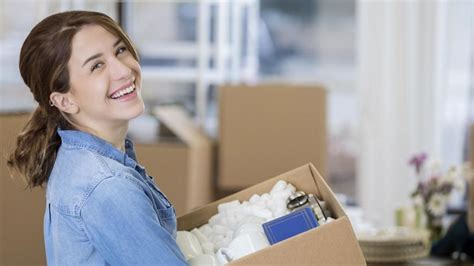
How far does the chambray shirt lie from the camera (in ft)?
4.31

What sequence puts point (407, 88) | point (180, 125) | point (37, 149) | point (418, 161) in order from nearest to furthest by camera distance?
point (37, 149)
point (418, 161)
point (180, 125)
point (407, 88)

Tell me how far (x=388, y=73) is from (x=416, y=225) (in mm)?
1290

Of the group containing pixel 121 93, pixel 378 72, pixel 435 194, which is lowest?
pixel 435 194

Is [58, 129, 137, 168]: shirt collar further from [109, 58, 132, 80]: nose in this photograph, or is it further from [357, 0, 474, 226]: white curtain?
[357, 0, 474, 226]: white curtain

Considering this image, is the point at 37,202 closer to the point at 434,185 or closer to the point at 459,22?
the point at 434,185

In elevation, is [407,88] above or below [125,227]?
below

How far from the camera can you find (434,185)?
10.2ft

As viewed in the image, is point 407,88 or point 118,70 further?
point 407,88

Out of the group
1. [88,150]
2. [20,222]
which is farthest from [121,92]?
[20,222]

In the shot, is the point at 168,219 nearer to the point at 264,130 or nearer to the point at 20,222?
the point at 20,222

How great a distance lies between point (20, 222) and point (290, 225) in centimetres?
176

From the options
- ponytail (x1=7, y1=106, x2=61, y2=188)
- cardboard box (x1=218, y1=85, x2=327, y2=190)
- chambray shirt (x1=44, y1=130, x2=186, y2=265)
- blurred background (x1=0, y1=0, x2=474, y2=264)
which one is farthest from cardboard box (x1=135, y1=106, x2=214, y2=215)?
chambray shirt (x1=44, y1=130, x2=186, y2=265)

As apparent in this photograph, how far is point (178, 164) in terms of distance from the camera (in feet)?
11.1

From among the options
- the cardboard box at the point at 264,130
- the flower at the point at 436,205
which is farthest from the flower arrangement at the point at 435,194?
the cardboard box at the point at 264,130
